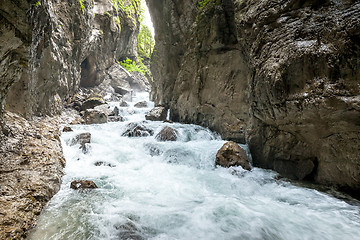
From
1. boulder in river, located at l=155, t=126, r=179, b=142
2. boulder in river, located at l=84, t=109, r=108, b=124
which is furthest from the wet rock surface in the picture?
boulder in river, located at l=84, t=109, r=108, b=124

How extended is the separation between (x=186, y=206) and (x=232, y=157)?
287cm

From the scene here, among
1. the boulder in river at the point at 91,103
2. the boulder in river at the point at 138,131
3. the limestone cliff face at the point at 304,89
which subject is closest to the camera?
the limestone cliff face at the point at 304,89

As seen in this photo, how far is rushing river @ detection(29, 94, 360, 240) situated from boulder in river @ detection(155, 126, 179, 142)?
2515 mm

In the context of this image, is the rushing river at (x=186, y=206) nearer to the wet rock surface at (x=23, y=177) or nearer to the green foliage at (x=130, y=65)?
the wet rock surface at (x=23, y=177)

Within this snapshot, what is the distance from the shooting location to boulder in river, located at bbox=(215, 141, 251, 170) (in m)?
5.87

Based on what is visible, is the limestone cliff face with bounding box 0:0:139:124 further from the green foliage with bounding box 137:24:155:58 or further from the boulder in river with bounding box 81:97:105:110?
the green foliage with bounding box 137:24:155:58

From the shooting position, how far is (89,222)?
9.63 feet

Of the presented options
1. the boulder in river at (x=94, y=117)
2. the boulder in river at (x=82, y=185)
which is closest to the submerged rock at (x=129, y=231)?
the boulder in river at (x=82, y=185)

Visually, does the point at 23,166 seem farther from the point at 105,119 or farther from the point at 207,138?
the point at 105,119

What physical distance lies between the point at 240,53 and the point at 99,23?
57.8ft

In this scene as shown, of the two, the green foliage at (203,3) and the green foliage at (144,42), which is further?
the green foliage at (144,42)

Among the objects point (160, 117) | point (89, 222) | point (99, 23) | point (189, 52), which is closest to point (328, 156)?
point (89, 222)

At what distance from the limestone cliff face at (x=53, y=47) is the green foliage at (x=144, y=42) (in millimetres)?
6412

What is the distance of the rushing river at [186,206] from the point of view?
9.37 ft
